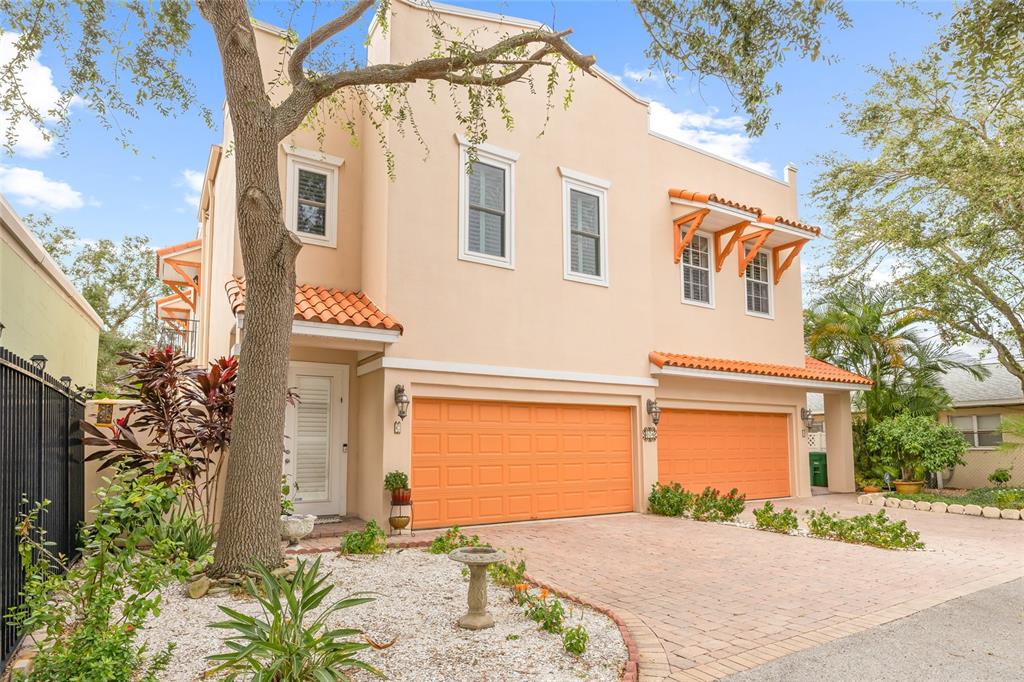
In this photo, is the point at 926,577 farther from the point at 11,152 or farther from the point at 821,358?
the point at 821,358

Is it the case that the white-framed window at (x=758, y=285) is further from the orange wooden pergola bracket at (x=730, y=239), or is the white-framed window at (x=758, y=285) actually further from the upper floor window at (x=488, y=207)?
the upper floor window at (x=488, y=207)

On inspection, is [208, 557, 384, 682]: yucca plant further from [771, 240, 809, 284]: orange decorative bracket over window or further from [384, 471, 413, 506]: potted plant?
[771, 240, 809, 284]: orange decorative bracket over window

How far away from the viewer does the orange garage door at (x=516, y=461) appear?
10.6 m

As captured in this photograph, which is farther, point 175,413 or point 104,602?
point 175,413

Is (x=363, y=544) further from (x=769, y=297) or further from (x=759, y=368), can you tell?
(x=769, y=297)

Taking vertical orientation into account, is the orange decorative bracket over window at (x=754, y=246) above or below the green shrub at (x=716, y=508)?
above

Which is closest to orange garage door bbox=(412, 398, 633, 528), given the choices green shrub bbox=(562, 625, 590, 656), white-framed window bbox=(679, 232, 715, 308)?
white-framed window bbox=(679, 232, 715, 308)

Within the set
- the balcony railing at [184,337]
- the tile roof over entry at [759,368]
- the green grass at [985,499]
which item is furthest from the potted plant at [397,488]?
the green grass at [985,499]

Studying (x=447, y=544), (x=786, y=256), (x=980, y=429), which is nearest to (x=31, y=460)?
(x=447, y=544)

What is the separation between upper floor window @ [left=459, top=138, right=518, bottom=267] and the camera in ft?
36.9

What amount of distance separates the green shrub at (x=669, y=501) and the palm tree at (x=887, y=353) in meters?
8.14

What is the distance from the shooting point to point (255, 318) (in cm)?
657

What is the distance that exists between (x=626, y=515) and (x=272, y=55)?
1017 centimetres

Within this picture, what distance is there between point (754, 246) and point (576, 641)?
1210 centimetres
